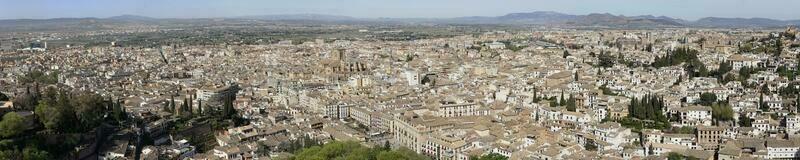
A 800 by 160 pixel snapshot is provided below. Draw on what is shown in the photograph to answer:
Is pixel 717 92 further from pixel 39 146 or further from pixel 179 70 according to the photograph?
pixel 179 70

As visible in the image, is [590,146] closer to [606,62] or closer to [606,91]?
[606,91]

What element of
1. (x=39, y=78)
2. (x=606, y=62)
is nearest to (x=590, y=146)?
(x=606, y=62)

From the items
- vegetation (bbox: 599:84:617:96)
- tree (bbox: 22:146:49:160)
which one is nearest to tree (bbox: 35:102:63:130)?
tree (bbox: 22:146:49:160)

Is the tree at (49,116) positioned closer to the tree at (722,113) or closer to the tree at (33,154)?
the tree at (33,154)

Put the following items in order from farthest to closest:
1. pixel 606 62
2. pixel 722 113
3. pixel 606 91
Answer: pixel 606 62
pixel 606 91
pixel 722 113

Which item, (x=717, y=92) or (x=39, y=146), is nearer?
(x=39, y=146)

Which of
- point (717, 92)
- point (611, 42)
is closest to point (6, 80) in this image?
point (717, 92)
